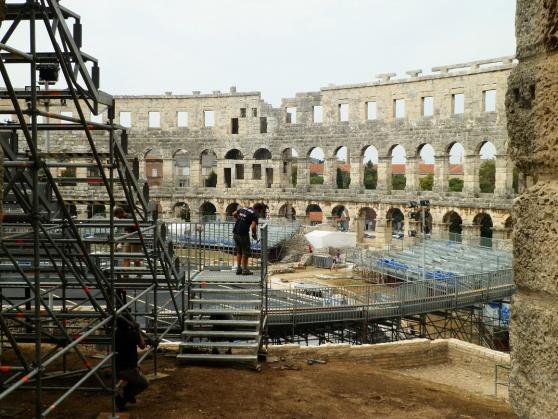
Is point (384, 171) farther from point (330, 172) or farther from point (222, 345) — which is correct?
point (222, 345)

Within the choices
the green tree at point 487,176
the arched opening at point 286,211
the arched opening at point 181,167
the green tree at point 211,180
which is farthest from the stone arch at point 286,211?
the green tree at point 487,176

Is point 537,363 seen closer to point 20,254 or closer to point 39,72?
point 39,72

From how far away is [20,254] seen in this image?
7211 mm

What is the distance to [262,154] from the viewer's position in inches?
1435

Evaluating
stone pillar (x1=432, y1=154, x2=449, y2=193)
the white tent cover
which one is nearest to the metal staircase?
the white tent cover

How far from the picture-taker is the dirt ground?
6621 mm

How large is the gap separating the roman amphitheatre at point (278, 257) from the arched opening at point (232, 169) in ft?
0.38

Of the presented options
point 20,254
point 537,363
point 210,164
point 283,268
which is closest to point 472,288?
point 283,268

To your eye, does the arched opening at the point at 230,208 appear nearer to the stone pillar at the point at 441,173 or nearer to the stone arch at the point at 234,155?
the stone arch at the point at 234,155

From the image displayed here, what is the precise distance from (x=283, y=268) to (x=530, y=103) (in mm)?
24314

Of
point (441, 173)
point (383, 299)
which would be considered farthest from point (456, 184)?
point (383, 299)

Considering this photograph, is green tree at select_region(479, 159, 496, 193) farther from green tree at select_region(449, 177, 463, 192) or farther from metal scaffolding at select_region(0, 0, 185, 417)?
metal scaffolding at select_region(0, 0, 185, 417)

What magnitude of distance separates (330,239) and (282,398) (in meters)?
19.9

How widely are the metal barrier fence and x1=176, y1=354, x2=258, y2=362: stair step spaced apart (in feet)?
17.7
